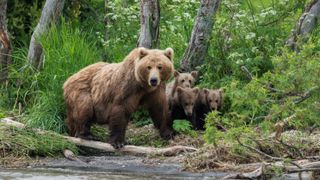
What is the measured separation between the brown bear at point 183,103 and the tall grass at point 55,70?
1.52 meters

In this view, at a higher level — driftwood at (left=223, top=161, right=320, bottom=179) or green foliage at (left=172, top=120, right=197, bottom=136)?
driftwood at (left=223, top=161, right=320, bottom=179)

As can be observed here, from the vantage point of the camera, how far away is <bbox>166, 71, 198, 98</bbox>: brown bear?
12.0m

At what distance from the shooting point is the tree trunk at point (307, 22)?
12289 millimetres

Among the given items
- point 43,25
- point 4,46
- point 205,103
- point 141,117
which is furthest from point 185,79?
point 4,46

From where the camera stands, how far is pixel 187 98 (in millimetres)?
11594

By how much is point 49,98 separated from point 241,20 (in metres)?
3.17

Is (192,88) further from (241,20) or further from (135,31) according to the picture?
(135,31)

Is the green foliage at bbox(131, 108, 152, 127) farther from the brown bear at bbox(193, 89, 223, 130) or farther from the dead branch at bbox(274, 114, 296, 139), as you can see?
the dead branch at bbox(274, 114, 296, 139)

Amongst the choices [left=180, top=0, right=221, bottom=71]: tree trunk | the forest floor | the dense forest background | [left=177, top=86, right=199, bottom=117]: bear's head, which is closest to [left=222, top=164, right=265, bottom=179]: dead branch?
the forest floor

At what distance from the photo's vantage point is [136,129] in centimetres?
1213

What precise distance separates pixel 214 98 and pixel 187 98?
38 cm

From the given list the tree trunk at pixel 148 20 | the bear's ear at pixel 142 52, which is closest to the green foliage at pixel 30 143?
the bear's ear at pixel 142 52

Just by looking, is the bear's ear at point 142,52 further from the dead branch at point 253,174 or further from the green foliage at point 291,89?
the dead branch at point 253,174

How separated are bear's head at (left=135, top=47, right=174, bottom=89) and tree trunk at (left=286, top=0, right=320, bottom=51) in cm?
224
